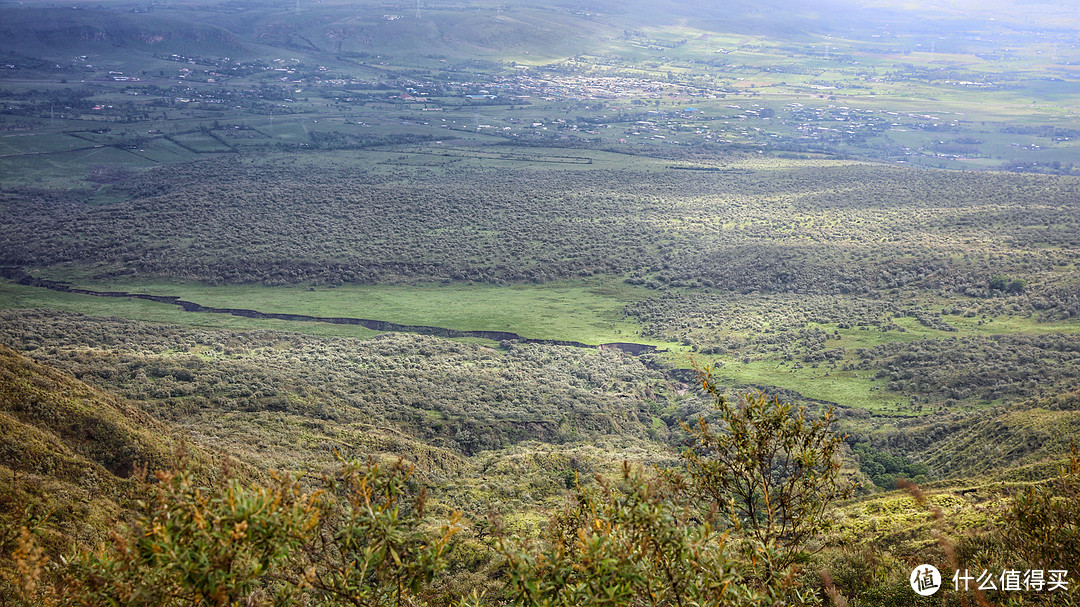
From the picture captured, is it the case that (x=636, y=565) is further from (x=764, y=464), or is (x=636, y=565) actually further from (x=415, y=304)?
(x=415, y=304)

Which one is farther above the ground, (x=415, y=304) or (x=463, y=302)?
(x=463, y=302)

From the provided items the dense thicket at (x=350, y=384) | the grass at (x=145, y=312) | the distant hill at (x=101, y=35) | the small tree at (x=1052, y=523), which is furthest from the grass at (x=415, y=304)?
the distant hill at (x=101, y=35)

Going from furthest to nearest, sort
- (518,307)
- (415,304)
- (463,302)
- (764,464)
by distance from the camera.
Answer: (463,302)
(415,304)
(518,307)
(764,464)

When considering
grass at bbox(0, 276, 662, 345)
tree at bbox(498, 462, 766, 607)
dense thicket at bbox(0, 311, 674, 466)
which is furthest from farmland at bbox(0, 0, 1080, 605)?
tree at bbox(498, 462, 766, 607)

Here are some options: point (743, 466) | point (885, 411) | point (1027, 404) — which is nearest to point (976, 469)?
point (1027, 404)

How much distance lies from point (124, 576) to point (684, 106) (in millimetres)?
154869

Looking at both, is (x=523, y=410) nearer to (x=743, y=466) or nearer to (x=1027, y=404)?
(x=1027, y=404)

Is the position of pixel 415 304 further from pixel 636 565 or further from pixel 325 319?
pixel 636 565

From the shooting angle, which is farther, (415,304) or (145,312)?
(415,304)

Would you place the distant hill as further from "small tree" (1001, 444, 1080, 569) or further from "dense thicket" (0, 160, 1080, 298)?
"small tree" (1001, 444, 1080, 569)

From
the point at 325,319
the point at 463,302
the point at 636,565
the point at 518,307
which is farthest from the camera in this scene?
the point at 463,302

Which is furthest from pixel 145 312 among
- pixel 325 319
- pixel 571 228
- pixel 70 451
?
pixel 70 451

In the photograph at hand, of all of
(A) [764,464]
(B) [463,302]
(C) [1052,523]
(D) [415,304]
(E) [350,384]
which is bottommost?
(D) [415,304]

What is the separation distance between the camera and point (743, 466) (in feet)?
27.6
